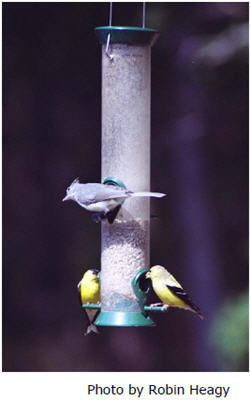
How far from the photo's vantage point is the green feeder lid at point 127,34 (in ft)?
22.6

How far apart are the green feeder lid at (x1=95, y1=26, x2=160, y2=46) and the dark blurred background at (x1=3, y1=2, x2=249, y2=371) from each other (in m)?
2.80

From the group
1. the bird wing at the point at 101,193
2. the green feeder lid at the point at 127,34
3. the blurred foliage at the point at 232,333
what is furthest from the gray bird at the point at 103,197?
the blurred foliage at the point at 232,333

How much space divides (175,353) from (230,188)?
4.67ft

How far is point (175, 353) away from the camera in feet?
36.3

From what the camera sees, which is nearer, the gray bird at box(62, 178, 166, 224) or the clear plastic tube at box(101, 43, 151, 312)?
the gray bird at box(62, 178, 166, 224)

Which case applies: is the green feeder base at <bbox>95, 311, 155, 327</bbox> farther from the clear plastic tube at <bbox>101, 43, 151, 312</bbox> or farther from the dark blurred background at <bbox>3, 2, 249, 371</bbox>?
the dark blurred background at <bbox>3, 2, 249, 371</bbox>

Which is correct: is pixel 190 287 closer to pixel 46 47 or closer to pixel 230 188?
pixel 230 188

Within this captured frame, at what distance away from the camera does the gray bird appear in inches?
272

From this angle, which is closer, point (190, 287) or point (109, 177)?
point (109, 177)

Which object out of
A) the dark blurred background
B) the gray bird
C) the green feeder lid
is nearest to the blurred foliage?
the dark blurred background

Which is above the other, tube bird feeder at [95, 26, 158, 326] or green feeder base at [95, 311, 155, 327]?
tube bird feeder at [95, 26, 158, 326]

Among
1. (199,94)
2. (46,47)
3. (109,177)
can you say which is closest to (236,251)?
(199,94)

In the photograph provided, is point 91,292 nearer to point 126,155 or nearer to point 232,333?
point 126,155

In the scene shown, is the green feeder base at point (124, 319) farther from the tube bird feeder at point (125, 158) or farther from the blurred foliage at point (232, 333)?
the blurred foliage at point (232, 333)
